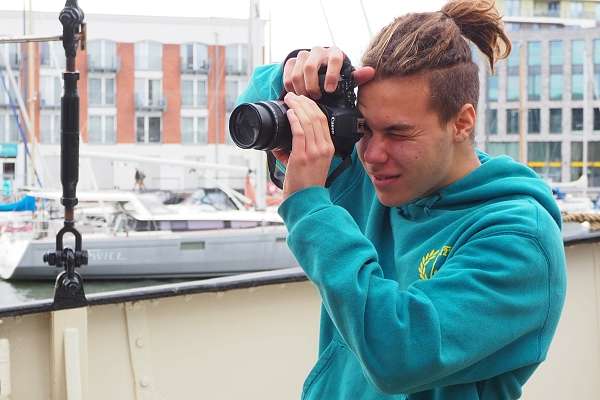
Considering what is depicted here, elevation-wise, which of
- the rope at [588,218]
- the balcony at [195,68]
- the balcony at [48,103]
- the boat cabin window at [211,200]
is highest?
the balcony at [195,68]

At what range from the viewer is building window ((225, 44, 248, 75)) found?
98.1 ft

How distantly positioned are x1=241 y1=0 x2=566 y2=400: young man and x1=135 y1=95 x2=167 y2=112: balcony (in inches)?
1229

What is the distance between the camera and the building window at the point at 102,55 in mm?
30156

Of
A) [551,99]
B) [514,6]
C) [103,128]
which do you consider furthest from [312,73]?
[551,99]

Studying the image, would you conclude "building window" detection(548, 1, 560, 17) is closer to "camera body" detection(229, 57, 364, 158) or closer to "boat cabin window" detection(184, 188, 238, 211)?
"boat cabin window" detection(184, 188, 238, 211)

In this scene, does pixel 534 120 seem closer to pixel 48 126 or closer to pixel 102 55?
pixel 102 55

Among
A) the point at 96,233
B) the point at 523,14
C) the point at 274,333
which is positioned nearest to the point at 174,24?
the point at 523,14

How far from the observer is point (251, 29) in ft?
38.5

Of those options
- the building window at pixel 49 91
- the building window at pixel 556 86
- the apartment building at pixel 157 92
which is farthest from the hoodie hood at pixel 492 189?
the building window at pixel 556 86

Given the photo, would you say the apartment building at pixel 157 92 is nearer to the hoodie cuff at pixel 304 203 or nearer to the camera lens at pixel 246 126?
the camera lens at pixel 246 126

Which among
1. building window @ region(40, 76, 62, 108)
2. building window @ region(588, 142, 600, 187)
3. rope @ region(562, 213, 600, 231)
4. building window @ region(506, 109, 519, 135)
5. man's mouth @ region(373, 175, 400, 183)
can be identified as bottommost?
building window @ region(588, 142, 600, 187)

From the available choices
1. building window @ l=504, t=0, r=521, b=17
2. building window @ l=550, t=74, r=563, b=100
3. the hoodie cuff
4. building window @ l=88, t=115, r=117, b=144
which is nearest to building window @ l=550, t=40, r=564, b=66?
building window @ l=550, t=74, r=563, b=100

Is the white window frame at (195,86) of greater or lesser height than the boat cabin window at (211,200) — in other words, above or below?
above

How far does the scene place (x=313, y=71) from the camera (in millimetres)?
1075
